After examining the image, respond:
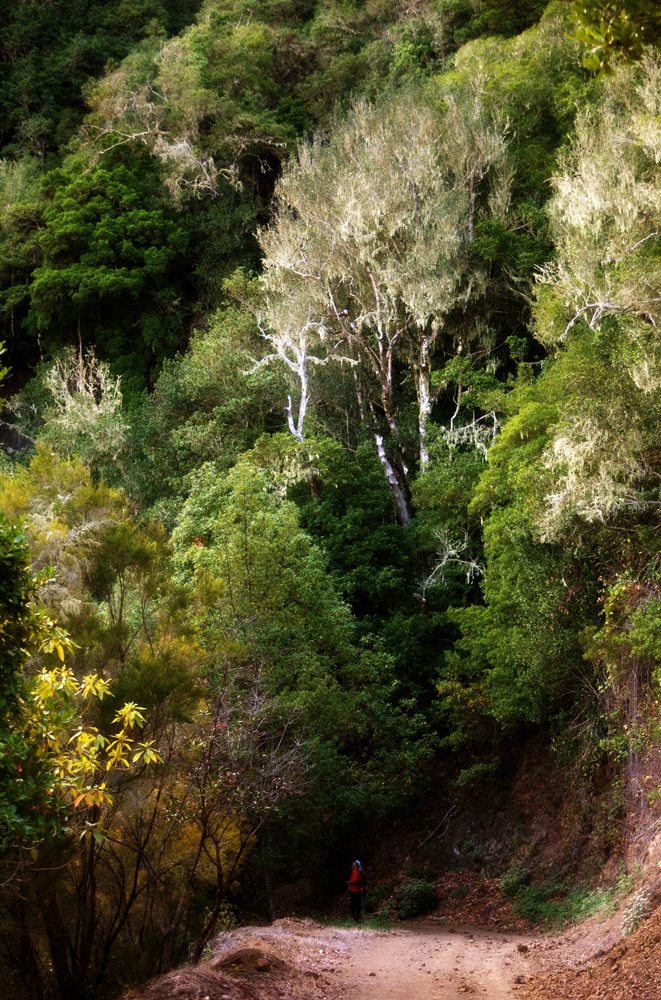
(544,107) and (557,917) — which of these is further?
(544,107)

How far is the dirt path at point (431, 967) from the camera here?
8.52 metres

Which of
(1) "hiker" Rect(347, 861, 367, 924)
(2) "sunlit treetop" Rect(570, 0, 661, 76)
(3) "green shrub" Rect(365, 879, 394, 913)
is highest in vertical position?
(2) "sunlit treetop" Rect(570, 0, 661, 76)

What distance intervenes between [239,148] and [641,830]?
Result: 32031mm

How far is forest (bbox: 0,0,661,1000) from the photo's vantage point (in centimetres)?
865

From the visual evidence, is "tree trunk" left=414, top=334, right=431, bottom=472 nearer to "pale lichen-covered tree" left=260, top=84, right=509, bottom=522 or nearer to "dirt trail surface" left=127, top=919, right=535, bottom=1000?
"pale lichen-covered tree" left=260, top=84, right=509, bottom=522

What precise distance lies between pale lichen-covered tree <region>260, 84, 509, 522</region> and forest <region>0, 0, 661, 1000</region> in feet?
0.43

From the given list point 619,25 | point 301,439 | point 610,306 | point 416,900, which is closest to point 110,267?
point 301,439

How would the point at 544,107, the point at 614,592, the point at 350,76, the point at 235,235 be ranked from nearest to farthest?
the point at 614,592, the point at 544,107, the point at 235,235, the point at 350,76

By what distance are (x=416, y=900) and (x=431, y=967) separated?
22.7 feet

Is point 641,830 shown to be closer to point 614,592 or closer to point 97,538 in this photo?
point 614,592

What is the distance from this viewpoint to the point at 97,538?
10438 millimetres


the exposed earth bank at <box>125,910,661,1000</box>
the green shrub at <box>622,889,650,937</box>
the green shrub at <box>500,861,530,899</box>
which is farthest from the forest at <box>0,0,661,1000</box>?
the green shrub at <box>622,889,650,937</box>

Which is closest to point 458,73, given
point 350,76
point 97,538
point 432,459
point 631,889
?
point 350,76

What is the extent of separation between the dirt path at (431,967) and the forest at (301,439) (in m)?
1.88
